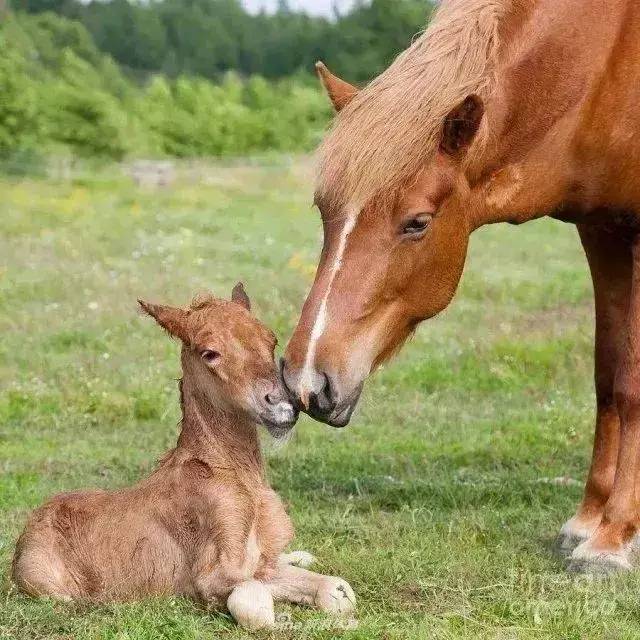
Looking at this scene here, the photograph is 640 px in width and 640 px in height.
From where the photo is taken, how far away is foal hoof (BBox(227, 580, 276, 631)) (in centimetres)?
431

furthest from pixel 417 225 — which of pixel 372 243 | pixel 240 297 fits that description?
pixel 240 297

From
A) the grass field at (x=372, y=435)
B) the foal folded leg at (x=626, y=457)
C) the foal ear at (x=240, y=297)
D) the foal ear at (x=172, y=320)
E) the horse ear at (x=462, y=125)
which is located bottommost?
the grass field at (x=372, y=435)

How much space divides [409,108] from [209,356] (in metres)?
1.35

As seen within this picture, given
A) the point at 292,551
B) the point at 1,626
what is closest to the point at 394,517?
the point at 292,551

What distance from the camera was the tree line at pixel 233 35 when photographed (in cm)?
6500

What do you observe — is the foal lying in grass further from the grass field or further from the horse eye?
the grass field

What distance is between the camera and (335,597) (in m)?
4.56

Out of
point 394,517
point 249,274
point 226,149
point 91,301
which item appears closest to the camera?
point 394,517

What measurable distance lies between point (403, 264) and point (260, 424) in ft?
3.01

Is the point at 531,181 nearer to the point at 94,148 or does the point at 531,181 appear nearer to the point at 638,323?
the point at 638,323

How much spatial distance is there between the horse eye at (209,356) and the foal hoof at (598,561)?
2027mm

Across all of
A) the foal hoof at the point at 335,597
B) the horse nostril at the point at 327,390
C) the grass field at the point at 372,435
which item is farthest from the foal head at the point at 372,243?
the foal hoof at the point at 335,597

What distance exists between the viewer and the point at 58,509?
15.8 ft

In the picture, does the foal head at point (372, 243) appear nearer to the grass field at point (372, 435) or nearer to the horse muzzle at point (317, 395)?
the horse muzzle at point (317, 395)
